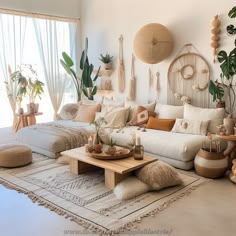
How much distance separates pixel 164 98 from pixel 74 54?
2470mm

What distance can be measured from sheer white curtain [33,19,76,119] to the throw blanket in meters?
1.40

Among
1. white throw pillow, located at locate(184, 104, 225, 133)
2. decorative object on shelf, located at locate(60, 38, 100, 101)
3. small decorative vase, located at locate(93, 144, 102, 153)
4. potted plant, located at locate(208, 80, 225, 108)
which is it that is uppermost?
decorative object on shelf, located at locate(60, 38, 100, 101)

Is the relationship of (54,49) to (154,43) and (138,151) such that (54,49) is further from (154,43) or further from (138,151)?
(138,151)

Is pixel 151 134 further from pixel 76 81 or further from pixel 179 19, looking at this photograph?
pixel 76 81

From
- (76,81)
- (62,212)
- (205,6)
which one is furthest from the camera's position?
(76,81)

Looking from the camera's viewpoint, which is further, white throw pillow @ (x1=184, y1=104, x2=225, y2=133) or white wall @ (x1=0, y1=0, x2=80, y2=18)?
white wall @ (x1=0, y1=0, x2=80, y2=18)

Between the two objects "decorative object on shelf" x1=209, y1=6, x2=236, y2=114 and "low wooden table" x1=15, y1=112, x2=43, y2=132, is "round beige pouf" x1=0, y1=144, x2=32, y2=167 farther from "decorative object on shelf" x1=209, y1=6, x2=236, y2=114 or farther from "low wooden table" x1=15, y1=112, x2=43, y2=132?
"decorative object on shelf" x1=209, y1=6, x2=236, y2=114

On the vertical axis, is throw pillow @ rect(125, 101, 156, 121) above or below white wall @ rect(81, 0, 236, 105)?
below

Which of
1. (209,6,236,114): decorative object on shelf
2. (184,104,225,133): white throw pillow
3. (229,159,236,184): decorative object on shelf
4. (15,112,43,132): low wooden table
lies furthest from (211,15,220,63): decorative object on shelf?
(15,112,43,132): low wooden table

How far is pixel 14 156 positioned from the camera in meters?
3.77

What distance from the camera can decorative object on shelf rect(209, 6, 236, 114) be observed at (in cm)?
391

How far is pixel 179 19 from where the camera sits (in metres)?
4.69

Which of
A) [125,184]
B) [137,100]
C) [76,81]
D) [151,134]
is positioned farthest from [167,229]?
[76,81]

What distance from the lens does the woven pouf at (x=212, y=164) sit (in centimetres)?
330
